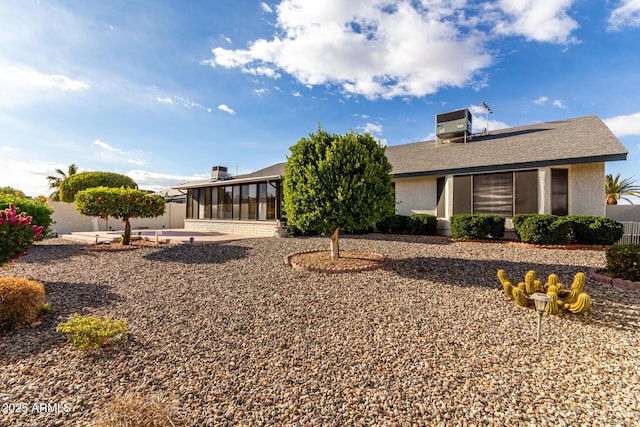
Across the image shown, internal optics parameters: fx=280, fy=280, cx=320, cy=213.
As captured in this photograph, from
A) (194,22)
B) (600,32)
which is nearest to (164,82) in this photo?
(194,22)

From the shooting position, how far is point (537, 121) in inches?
591

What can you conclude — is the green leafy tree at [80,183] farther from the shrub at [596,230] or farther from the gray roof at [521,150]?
the shrub at [596,230]

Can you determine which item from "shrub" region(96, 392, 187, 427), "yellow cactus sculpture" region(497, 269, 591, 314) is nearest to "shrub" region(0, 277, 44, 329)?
"shrub" region(96, 392, 187, 427)

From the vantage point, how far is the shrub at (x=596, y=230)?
357 inches

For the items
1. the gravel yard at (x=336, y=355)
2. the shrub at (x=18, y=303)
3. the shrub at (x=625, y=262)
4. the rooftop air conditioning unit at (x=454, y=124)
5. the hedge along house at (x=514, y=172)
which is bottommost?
the gravel yard at (x=336, y=355)

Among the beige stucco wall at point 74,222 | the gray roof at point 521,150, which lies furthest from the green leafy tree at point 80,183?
the gray roof at point 521,150

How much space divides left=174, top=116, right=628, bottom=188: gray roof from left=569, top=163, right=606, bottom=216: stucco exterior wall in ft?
2.97

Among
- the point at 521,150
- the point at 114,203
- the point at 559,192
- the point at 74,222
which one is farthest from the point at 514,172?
the point at 74,222

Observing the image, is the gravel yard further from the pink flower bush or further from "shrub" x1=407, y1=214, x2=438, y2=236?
"shrub" x1=407, y1=214, x2=438, y2=236

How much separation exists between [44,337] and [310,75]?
11665 mm

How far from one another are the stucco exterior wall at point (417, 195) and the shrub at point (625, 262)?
302 inches

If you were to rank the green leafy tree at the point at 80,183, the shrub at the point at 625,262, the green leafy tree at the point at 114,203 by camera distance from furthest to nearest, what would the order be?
the green leafy tree at the point at 80,183 → the green leafy tree at the point at 114,203 → the shrub at the point at 625,262

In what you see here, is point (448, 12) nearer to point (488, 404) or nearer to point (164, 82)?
point (164, 82)

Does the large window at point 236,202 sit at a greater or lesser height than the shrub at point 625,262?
greater
